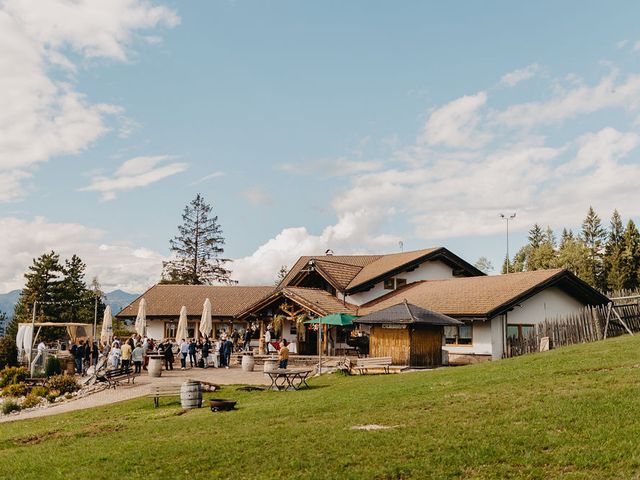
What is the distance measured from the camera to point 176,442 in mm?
12172

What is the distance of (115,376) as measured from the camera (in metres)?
25.4

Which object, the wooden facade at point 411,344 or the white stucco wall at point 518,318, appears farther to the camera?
the white stucco wall at point 518,318

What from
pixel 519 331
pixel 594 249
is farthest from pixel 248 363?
pixel 594 249

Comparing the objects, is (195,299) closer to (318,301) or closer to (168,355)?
(318,301)

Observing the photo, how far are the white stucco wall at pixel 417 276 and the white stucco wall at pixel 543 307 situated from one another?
357 inches

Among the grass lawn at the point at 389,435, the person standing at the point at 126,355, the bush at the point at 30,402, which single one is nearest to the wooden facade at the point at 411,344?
the grass lawn at the point at 389,435

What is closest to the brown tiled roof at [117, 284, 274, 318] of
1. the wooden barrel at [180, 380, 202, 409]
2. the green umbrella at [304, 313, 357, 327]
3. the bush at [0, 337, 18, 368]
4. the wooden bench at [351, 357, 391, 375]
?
the bush at [0, 337, 18, 368]

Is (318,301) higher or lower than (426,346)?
higher

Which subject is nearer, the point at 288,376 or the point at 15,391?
the point at 288,376

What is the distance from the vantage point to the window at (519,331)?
29453mm

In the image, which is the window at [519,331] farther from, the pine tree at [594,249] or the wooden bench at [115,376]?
the pine tree at [594,249]

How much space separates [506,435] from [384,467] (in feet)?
8.31

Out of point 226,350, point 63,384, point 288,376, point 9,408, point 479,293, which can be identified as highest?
point 479,293

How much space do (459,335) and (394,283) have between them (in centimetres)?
842
